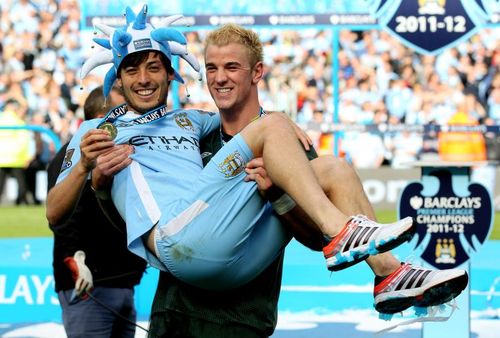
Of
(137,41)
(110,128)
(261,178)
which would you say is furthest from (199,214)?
(137,41)

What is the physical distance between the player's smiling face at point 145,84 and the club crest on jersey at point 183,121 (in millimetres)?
108

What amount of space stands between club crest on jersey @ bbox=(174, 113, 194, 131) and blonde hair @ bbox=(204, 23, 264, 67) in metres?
0.32

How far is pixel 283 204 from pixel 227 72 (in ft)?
2.52

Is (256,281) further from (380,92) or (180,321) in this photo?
(380,92)

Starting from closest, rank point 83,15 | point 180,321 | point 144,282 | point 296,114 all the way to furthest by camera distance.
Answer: point 180,321 < point 144,282 < point 83,15 < point 296,114

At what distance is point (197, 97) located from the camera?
17.1 metres

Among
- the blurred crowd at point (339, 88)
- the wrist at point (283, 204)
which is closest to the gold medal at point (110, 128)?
the wrist at point (283, 204)

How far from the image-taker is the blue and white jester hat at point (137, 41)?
4.59 m

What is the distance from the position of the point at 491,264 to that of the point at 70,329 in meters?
5.20

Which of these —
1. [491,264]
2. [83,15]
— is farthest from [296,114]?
[491,264]

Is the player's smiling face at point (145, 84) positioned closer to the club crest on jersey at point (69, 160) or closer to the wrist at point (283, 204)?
the club crest on jersey at point (69, 160)

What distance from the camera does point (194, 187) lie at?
13.9 feet

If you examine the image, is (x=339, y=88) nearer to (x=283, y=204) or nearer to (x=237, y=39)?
(x=237, y=39)

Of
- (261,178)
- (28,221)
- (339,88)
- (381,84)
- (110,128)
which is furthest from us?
(381,84)
